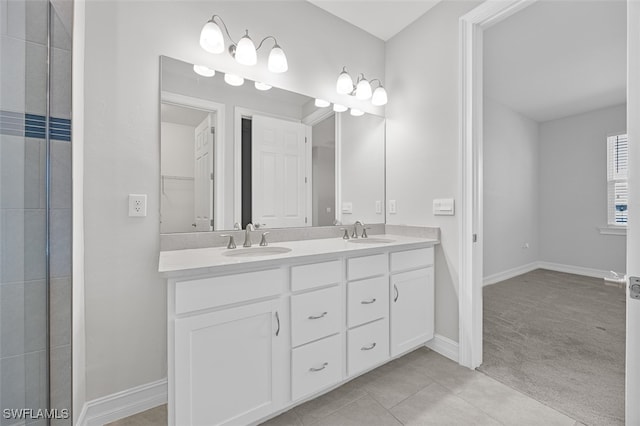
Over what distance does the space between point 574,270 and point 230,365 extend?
5.69 m

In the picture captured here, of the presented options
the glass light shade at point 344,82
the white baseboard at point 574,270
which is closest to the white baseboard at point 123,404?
the glass light shade at point 344,82

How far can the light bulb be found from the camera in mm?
2186

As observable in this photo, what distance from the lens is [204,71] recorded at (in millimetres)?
1681

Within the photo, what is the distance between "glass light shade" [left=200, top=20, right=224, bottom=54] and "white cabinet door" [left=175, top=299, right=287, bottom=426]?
1.48 meters

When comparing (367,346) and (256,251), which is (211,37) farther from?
(367,346)

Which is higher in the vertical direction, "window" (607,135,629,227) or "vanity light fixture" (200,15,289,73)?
"vanity light fixture" (200,15,289,73)

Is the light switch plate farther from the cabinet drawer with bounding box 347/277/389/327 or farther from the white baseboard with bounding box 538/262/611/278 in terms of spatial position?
the white baseboard with bounding box 538/262/611/278

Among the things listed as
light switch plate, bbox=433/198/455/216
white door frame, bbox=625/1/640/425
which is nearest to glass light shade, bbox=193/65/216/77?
light switch plate, bbox=433/198/455/216

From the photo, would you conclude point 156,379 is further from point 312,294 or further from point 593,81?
point 593,81

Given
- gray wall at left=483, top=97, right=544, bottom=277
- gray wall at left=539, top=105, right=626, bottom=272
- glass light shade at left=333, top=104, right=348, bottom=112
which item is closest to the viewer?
glass light shade at left=333, top=104, right=348, bottom=112

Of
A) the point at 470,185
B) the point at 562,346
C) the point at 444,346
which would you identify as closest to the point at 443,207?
the point at 470,185

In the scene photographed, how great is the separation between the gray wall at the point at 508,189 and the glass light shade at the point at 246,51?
11.2 ft

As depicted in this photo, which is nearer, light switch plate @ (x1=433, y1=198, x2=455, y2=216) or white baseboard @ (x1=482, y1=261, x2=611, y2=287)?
light switch plate @ (x1=433, y1=198, x2=455, y2=216)

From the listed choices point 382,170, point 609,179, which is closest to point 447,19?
point 382,170
